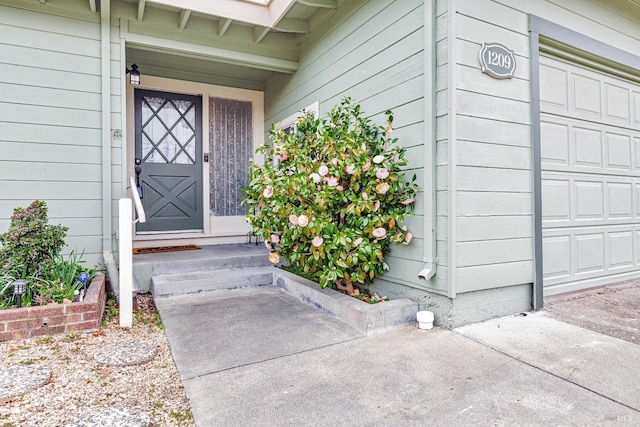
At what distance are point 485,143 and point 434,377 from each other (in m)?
1.68

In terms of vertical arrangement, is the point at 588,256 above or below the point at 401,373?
above

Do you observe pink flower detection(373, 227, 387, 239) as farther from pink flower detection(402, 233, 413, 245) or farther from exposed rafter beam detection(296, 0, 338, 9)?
exposed rafter beam detection(296, 0, 338, 9)

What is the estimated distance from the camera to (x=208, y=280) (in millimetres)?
3668

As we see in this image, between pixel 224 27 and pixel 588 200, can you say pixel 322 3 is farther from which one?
pixel 588 200

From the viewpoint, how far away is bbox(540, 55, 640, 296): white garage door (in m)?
3.24

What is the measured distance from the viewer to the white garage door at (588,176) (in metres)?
3.24

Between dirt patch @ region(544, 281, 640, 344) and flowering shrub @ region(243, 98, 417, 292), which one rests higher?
flowering shrub @ region(243, 98, 417, 292)

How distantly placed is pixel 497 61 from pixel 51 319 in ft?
12.1

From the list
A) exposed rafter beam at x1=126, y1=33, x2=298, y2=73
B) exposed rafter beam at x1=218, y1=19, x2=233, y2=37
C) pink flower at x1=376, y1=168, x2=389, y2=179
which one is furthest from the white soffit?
pink flower at x1=376, y1=168, x2=389, y2=179

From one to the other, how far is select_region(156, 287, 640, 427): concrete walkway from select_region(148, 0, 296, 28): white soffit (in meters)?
2.95

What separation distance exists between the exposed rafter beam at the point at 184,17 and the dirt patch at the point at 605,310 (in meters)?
4.26

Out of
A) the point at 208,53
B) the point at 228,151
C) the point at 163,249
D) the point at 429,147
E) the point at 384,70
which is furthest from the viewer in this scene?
the point at 228,151

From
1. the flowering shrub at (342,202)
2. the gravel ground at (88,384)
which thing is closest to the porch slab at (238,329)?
the gravel ground at (88,384)

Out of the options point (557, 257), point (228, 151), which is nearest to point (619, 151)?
point (557, 257)
